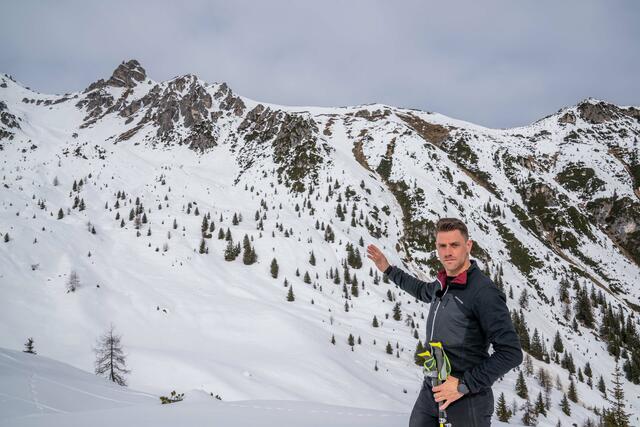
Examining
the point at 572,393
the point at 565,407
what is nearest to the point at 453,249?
the point at 565,407

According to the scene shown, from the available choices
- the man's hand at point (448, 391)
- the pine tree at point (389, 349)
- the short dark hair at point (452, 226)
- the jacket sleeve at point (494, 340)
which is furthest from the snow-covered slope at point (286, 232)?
the short dark hair at point (452, 226)

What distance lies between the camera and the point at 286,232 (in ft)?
232

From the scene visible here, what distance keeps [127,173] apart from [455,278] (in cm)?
10115

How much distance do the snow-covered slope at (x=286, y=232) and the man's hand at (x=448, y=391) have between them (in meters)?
25.8

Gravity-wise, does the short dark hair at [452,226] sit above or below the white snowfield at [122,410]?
above

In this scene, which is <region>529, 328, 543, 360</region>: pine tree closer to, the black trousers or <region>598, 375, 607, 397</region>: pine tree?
<region>598, 375, 607, 397</region>: pine tree

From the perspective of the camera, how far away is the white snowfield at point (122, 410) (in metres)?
7.22

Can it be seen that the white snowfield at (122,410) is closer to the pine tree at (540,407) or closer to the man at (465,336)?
the man at (465,336)

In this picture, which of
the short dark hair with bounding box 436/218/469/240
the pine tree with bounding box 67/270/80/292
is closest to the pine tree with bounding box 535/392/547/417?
the short dark hair with bounding box 436/218/469/240

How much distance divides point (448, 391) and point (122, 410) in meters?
8.24

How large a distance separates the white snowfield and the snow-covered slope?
15.8 meters

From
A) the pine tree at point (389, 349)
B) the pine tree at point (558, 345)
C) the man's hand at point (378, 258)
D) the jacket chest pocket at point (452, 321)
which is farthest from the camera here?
the pine tree at point (558, 345)

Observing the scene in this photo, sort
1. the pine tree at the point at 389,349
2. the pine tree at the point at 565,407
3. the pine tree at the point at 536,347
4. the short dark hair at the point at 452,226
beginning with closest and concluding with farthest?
1. the short dark hair at the point at 452,226
2. the pine tree at the point at 389,349
3. the pine tree at the point at 565,407
4. the pine tree at the point at 536,347

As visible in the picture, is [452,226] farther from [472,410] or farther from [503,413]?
[503,413]
